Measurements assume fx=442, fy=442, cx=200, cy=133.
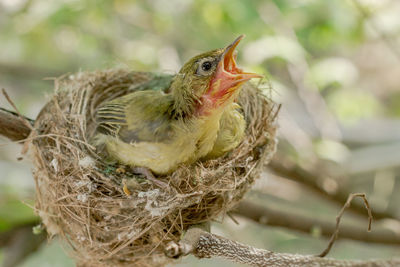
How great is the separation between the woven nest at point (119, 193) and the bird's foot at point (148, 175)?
0.02 metres

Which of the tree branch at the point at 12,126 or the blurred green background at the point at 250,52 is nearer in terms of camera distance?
the tree branch at the point at 12,126

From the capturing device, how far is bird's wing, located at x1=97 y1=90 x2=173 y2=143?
2.14 m

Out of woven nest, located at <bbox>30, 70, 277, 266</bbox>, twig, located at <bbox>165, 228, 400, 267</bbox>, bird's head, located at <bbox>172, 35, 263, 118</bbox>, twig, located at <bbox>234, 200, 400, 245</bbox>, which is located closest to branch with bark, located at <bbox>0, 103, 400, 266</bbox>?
twig, located at <bbox>165, 228, 400, 267</bbox>

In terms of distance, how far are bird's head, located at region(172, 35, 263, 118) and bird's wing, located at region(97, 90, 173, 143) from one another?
0.16 meters

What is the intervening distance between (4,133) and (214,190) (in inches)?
40.3

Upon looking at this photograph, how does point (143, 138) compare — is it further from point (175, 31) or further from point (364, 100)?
point (175, 31)

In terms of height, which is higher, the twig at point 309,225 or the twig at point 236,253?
the twig at point 236,253


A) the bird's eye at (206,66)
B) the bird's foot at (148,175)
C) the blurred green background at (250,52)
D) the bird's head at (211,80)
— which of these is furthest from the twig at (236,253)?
the blurred green background at (250,52)

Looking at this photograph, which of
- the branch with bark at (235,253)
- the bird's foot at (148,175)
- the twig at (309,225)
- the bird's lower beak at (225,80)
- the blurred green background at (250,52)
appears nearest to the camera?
the branch with bark at (235,253)

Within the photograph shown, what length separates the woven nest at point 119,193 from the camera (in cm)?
199

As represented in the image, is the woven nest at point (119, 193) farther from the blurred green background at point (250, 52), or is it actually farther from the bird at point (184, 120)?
the blurred green background at point (250, 52)

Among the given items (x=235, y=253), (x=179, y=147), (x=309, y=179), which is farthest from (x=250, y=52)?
(x=235, y=253)

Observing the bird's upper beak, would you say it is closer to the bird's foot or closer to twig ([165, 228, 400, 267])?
the bird's foot

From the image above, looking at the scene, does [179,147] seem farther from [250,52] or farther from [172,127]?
[250,52]
